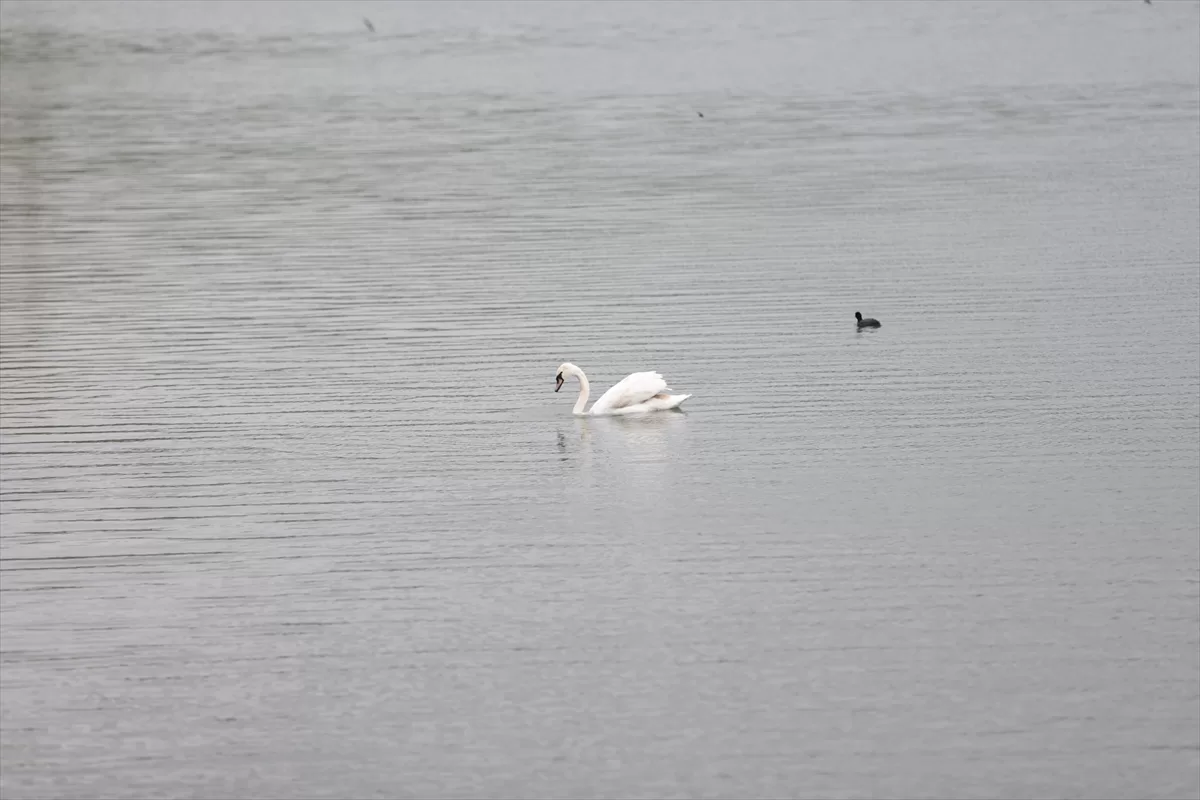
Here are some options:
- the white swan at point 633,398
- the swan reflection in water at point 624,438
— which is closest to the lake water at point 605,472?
the swan reflection in water at point 624,438

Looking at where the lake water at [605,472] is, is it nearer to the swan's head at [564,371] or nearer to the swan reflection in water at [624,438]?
the swan reflection in water at [624,438]

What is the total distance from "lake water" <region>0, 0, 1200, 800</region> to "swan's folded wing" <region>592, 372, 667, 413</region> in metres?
0.25

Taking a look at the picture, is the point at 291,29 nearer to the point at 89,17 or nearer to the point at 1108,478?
the point at 89,17

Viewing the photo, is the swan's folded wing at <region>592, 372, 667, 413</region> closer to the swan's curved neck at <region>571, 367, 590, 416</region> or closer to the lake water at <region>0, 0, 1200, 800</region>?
the swan's curved neck at <region>571, 367, 590, 416</region>

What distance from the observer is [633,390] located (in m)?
17.7

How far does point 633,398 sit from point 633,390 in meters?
0.08

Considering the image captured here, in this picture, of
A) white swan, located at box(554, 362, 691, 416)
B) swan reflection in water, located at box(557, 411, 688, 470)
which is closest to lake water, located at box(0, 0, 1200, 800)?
swan reflection in water, located at box(557, 411, 688, 470)

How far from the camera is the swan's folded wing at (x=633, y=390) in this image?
17.7 metres

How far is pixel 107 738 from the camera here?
1112 centimetres

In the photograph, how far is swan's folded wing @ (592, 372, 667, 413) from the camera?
58.1 feet

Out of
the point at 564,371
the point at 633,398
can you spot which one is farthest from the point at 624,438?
the point at 564,371

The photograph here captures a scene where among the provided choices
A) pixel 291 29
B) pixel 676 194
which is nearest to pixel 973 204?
pixel 676 194

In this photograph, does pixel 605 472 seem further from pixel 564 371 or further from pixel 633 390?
pixel 564 371

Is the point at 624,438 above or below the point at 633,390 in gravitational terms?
below
